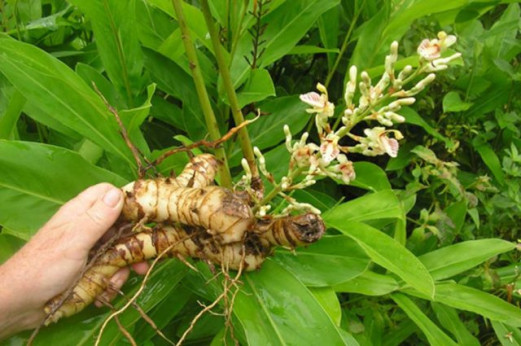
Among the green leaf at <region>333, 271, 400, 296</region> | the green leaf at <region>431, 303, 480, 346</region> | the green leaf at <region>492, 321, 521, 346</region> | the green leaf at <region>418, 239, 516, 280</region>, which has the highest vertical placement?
the green leaf at <region>333, 271, 400, 296</region>

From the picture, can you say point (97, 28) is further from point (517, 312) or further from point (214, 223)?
point (517, 312)

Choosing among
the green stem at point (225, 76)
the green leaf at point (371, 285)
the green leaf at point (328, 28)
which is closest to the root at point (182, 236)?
the green stem at point (225, 76)

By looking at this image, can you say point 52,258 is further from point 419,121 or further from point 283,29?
point 419,121

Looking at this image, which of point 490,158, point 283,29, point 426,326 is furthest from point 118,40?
point 490,158

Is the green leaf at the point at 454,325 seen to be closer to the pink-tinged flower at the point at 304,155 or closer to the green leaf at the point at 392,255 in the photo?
the green leaf at the point at 392,255

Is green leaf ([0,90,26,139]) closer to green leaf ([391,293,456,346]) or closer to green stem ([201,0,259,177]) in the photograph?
green stem ([201,0,259,177])

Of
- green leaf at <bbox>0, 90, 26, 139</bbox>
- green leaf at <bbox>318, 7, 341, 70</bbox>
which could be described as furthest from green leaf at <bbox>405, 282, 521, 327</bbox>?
green leaf at <bbox>0, 90, 26, 139</bbox>
